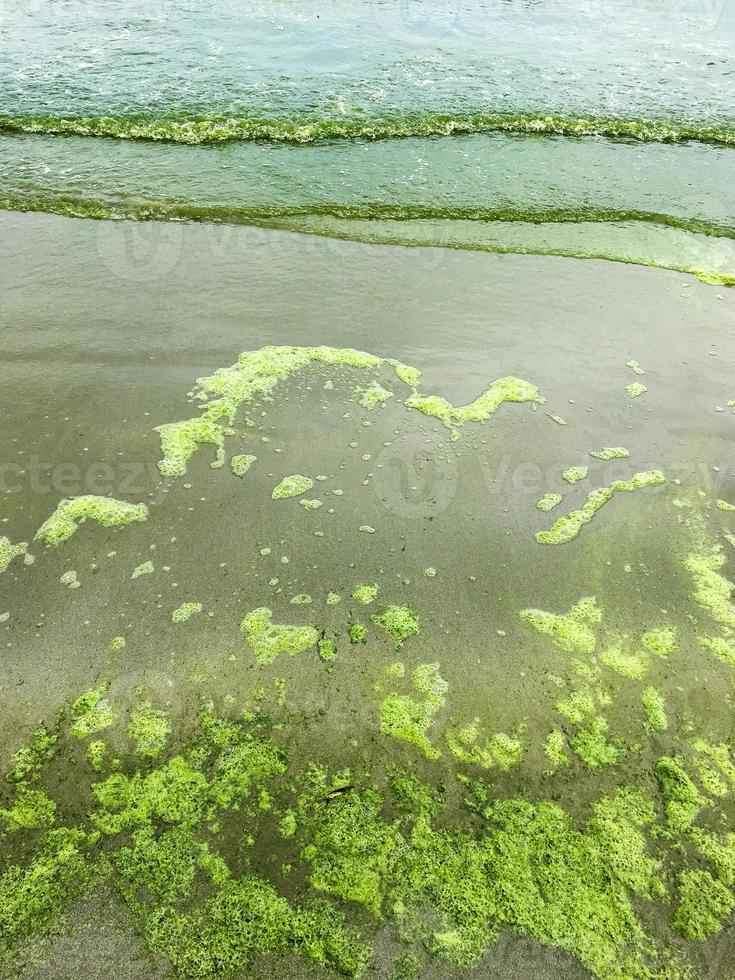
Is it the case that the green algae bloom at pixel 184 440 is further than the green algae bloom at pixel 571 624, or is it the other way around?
the green algae bloom at pixel 184 440

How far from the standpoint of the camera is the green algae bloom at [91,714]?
317 centimetres

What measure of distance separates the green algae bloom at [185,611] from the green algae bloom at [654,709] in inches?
106

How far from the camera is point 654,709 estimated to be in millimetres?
3404

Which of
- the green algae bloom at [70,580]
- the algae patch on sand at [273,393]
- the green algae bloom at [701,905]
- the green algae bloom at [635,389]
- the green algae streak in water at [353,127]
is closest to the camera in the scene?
the green algae bloom at [701,905]

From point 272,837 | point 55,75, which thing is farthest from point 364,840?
point 55,75

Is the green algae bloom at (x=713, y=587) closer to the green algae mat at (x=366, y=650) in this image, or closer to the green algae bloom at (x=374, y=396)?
the green algae mat at (x=366, y=650)

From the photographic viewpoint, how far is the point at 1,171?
8406 millimetres

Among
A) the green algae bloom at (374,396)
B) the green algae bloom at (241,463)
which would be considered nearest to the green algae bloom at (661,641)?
the green algae bloom at (374,396)

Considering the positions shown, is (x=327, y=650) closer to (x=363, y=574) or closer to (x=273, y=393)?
(x=363, y=574)

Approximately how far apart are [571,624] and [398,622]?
1102 millimetres

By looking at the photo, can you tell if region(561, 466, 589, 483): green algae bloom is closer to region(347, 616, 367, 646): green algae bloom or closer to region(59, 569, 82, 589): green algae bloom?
region(347, 616, 367, 646): green algae bloom

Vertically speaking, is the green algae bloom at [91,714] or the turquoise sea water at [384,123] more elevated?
the turquoise sea water at [384,123]

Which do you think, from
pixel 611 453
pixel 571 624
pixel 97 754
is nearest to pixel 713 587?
pixel 571 624

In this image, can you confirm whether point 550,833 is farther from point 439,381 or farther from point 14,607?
point 439,381
